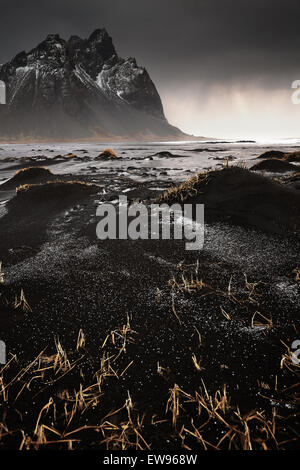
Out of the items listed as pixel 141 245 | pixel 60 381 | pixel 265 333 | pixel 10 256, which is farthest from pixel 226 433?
pixel 10 256

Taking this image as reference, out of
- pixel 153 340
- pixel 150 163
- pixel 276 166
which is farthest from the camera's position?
pixel 150 163

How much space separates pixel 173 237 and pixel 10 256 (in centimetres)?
203

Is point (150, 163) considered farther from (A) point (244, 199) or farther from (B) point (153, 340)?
(B) point (153, 340)

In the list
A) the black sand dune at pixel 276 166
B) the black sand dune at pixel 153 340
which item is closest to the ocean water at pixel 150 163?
the black sand dune at pixel 276 166

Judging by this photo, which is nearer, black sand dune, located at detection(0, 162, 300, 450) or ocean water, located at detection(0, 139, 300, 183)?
black sand dune, located at detection(0, 162, 300, 450)

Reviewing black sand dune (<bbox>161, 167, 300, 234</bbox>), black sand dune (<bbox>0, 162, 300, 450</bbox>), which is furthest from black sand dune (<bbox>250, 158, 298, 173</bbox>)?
black sand dune (<bbox>0, 162, 300, 450</bbox>)

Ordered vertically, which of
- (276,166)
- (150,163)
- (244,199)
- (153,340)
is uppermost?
(150,163)

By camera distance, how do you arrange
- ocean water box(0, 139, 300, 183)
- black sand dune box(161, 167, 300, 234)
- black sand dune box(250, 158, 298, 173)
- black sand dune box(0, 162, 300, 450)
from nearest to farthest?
1. black sand dune box(0, 162, 300, 450)
2. black sand dune box(161, 167, 300, 234)
3. black sand dune box(250, 158, 298, 173)
4. ocean water box(0, 139, 300, 183)

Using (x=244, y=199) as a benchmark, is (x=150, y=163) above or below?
above

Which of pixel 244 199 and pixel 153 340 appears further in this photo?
Result: pixel 244 199

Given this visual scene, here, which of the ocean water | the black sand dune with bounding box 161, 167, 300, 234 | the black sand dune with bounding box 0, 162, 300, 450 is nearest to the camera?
the black sand dune with bounding box 0, 162, 300, 450

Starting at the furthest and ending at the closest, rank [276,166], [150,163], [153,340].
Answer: [150,163] < [276,166] < [153,340]

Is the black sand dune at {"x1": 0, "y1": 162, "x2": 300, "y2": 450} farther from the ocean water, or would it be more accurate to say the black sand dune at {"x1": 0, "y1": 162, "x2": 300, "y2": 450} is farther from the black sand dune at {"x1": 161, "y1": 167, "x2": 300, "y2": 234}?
the ocean water

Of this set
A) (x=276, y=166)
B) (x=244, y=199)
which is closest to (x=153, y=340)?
(x=244, y=199)
